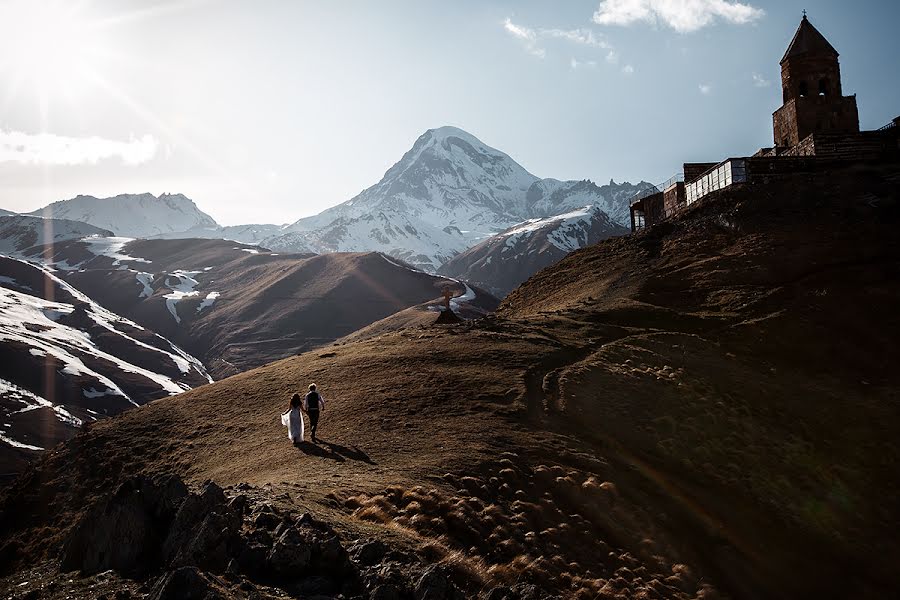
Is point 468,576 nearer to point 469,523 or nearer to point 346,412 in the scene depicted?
point 469,523

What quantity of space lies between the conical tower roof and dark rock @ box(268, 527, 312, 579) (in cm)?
7721

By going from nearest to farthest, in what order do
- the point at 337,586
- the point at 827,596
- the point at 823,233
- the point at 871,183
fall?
the point at 337,586 → the point at 827,596 → the point at 823,233 → the point at 871,183

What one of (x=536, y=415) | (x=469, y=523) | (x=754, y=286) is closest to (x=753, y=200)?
(x=754, y=286)

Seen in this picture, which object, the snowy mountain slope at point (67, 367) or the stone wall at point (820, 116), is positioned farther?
the snowy mountain slope at point (67, 367)

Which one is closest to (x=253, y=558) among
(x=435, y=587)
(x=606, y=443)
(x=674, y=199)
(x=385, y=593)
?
(x=385, y=593)

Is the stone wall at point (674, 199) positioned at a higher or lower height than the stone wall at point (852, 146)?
lower

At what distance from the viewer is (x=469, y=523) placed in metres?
17.2

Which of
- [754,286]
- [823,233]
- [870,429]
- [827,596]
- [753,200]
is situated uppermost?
[753,200]

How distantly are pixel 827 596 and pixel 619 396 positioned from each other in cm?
1245

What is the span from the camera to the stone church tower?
68688 mm

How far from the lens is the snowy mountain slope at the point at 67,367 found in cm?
10719

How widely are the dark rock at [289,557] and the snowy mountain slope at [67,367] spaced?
96.9m

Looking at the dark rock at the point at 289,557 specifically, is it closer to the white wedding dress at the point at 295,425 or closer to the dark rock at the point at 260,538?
the dark rock at the point at 260,538

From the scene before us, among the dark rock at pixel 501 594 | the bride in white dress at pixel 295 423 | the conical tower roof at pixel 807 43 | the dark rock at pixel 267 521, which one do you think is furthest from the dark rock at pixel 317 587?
the conical tower roof at pixel 807 43
